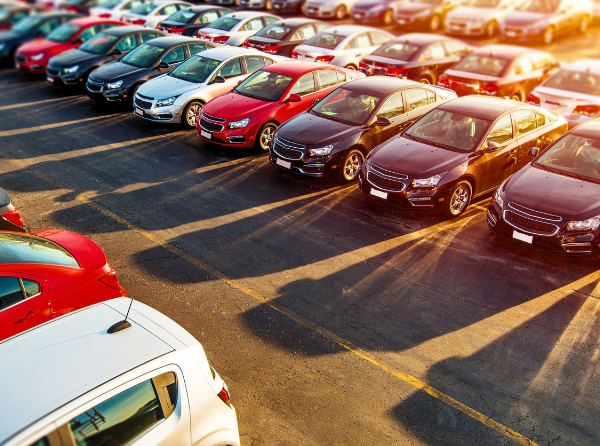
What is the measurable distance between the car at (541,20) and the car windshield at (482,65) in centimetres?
864

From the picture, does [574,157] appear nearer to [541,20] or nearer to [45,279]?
[45,279]

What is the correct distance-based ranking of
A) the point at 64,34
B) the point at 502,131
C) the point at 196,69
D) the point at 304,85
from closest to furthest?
the point at 502,131 < the point at 304,85 < the point at 196,69 < the point at 64,34

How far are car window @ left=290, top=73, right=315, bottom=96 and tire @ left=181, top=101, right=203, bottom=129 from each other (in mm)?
2615

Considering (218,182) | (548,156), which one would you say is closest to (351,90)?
(218,182)

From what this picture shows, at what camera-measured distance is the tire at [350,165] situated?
34.0 feet

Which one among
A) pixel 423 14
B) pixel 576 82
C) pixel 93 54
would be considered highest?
pixel 93 54

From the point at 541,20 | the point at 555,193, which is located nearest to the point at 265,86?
the point at 555,193

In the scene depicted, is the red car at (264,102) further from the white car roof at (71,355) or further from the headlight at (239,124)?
the white car roof at (71,355)

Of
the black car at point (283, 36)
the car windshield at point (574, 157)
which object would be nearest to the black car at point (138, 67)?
the black car at point (283, 36)

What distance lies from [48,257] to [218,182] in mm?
5208

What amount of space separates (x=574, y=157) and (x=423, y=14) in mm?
17939

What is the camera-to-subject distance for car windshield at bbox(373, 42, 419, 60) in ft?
51.5

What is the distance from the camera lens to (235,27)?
61.8ft

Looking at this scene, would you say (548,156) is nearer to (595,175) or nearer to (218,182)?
(595,175)
